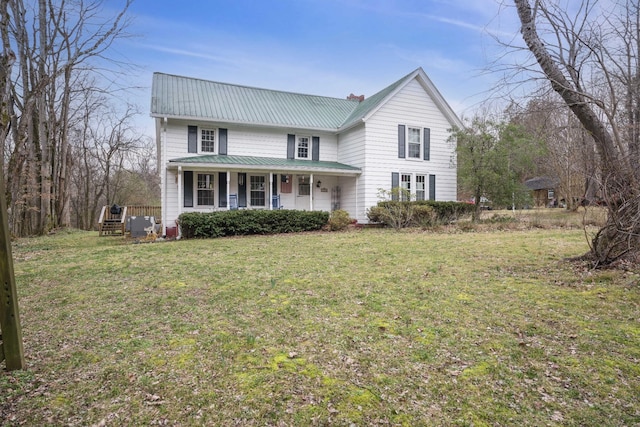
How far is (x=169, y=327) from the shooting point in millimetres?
3809

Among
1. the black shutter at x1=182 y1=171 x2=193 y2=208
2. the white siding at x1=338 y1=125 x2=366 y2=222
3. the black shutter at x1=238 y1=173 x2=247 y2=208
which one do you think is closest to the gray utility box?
the black shutter at x1=182 y1=171 x2=193 y2=208

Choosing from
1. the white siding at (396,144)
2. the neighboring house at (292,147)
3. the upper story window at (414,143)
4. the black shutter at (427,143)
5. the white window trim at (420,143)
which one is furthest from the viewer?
the black shutter at (427,143)

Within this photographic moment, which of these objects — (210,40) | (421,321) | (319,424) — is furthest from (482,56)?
(210,40)

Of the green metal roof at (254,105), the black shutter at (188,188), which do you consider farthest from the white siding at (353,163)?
the black shutter at (188,188)

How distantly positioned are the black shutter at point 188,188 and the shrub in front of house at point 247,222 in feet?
7.00

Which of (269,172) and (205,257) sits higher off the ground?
(269,172)

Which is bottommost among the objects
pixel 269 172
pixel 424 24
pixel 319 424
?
pixel 319 424

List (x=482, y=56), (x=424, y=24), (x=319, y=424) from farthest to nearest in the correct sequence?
1. (x=424, y=24)
2. (x=482, y=56)
3. (x=319, y=424)

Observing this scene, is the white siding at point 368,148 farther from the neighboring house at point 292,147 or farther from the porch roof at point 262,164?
the porch roof at point 262,164

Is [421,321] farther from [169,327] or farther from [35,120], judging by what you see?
[35,120]

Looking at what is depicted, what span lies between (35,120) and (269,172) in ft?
38.8

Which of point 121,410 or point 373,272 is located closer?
point 121,410

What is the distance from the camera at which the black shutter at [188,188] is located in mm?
14392

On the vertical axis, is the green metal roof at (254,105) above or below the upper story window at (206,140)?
above
